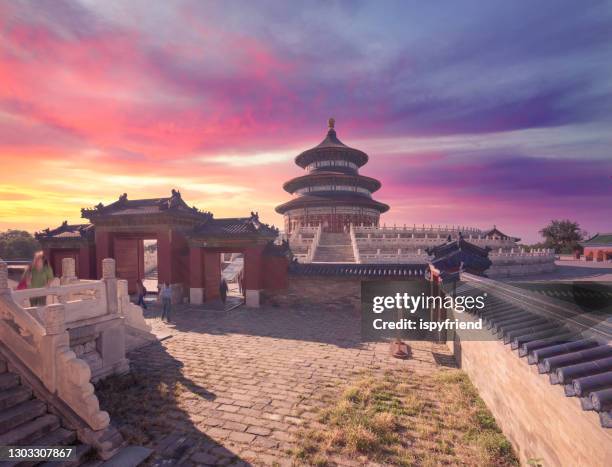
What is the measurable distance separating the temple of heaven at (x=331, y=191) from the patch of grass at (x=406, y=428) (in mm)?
29481

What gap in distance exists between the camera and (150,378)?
7066 mm

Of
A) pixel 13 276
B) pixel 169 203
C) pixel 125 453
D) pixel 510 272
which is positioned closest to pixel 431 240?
pixel 510 272

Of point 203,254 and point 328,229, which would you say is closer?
point 203,254

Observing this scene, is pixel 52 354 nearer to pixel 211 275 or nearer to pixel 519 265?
Answer: pixel 211 275

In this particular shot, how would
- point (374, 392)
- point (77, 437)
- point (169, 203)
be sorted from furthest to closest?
point (169, 203) < point (374, 392) < point (77, 437)

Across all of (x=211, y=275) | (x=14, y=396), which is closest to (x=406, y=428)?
(x=14, y=396)

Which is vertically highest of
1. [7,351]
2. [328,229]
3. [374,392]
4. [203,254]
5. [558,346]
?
[328,229]

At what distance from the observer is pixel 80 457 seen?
4340 mm

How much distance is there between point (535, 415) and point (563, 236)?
237ft

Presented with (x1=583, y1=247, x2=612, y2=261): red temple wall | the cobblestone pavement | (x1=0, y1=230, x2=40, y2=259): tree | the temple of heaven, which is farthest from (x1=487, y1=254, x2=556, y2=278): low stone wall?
(x1=0, y1=230, x2=40, y2=259): tree

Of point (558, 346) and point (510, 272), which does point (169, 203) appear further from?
point (510, 272)

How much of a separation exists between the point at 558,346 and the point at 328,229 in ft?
107

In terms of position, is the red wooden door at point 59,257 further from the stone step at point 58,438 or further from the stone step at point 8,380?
the stone step at point 58,438

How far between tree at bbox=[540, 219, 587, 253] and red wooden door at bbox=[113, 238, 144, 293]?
70.5 meters
